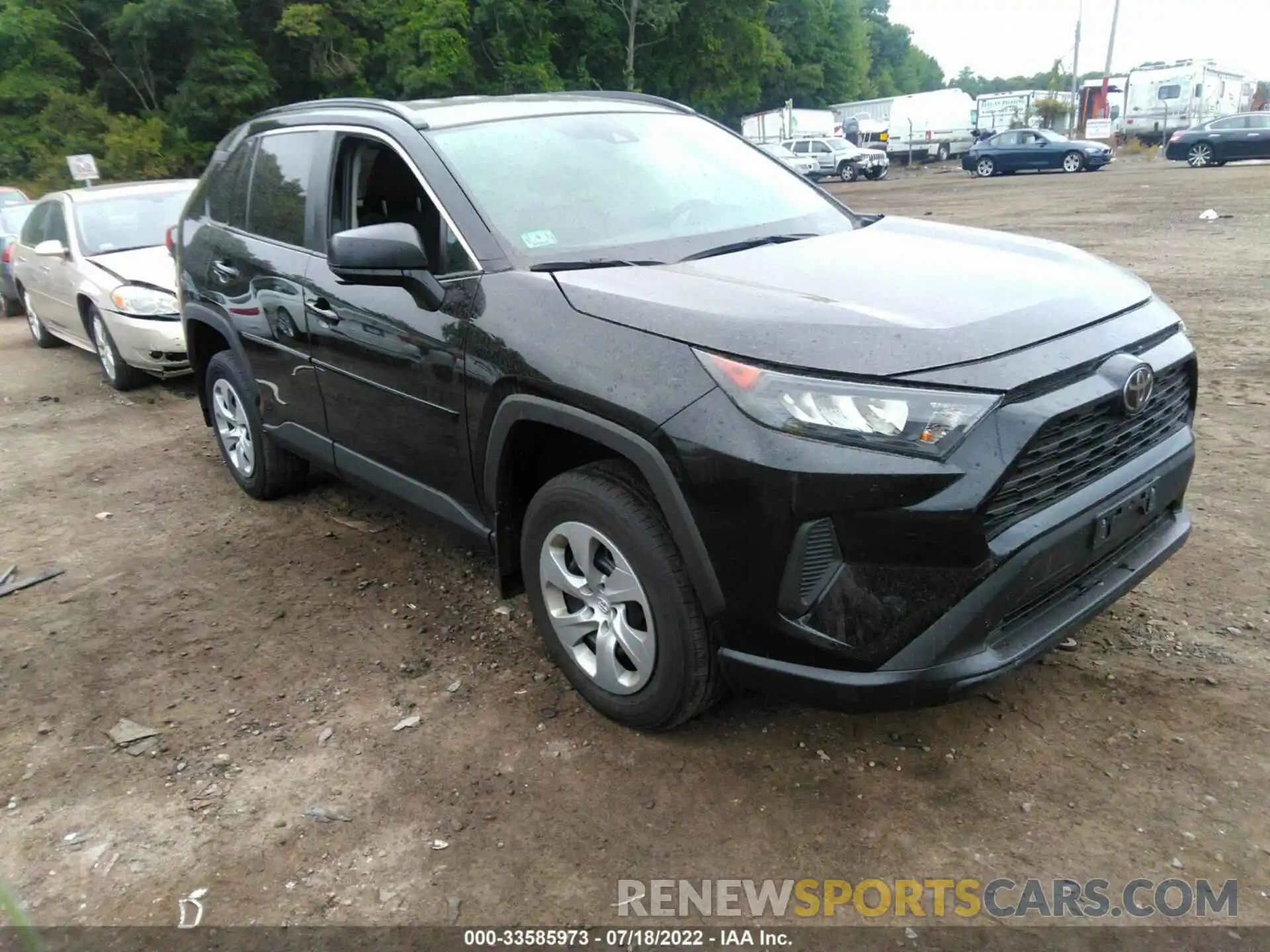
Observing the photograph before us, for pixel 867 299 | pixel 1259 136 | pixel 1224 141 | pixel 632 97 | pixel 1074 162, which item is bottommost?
pixel 1074 162

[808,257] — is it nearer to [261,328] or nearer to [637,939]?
[637,939]

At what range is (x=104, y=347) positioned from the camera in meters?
7.71

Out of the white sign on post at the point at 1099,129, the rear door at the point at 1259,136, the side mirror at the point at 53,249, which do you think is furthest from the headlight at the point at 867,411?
the white sign on post at the point at 1099,129

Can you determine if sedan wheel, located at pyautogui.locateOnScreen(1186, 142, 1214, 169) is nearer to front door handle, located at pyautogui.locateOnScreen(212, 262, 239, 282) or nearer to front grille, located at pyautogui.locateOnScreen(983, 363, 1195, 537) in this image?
front grille, located at pyautogui.locateOnScreen(983, 363, 1195, 537)

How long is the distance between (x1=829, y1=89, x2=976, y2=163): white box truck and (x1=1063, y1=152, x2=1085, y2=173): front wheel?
1481 cm

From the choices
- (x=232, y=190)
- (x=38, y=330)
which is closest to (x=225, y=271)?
(x=232, y=190)

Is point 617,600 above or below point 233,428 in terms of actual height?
above

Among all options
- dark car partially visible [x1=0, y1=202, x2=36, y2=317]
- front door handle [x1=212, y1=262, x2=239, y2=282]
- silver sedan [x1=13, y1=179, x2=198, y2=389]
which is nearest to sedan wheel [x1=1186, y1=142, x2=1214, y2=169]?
silver sedan [x1=13, y1=179, x2=198, y2=389]

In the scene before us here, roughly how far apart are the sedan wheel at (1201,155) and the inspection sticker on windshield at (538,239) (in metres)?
30.9

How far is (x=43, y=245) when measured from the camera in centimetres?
812

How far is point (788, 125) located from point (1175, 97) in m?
16.1

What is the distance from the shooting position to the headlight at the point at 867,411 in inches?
89.3

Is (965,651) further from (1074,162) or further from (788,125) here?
(788,125)

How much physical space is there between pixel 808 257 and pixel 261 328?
Result: 8.21 feet
